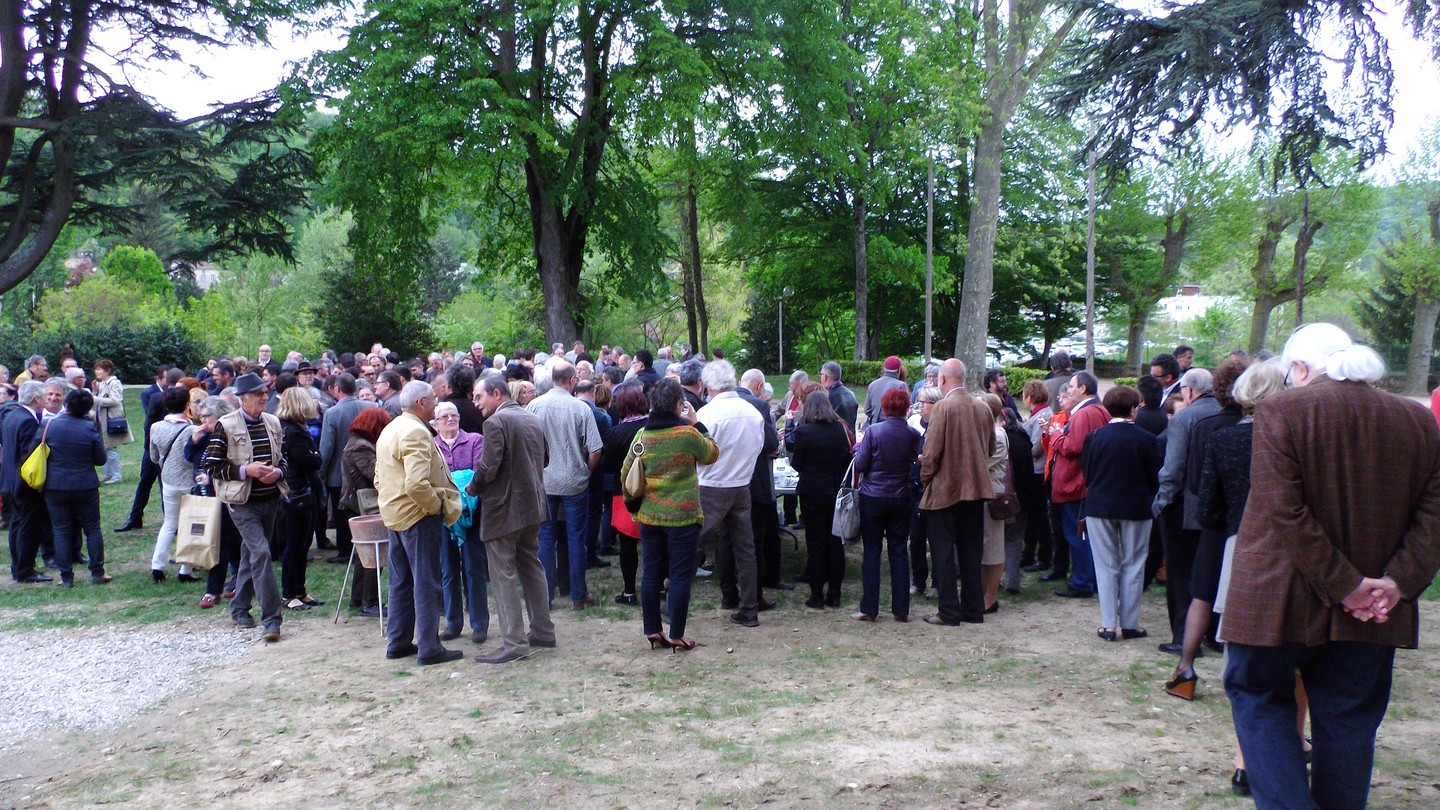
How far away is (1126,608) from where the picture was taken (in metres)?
7.27

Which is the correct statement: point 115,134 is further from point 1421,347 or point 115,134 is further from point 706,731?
point 1421,347

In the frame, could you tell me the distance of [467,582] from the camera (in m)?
7.43

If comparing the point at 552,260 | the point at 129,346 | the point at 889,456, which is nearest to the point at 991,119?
the point at 552,260

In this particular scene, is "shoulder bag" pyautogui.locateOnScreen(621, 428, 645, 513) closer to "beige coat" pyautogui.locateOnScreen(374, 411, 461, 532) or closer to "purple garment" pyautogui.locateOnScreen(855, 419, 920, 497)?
"beige coat" pyautogui.locateOnScreen(374, 411, 461, 532)

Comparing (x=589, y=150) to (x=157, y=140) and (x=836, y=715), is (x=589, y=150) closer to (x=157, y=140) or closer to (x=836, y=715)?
(x=157, y=140)

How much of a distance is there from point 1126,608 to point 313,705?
5427 millimetres

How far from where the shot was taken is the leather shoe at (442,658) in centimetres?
679

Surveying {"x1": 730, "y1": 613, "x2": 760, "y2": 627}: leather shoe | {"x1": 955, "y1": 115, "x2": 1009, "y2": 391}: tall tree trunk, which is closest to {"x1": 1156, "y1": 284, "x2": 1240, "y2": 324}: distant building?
{"x1": 955, "y1": 115, "x2": 1009, "y2": 391}: tall tree trunk

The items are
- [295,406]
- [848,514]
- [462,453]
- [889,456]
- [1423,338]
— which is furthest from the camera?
[1423,338]

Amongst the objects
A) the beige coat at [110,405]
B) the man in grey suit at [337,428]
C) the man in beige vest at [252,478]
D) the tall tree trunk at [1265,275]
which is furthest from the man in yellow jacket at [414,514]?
the tall tree trunk at [1265,275]

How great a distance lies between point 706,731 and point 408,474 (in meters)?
2.45

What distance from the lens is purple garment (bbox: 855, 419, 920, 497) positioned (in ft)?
24.5

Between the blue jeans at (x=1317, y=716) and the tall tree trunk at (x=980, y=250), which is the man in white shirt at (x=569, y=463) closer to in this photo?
the blue jeans at (x=1317, y=716)

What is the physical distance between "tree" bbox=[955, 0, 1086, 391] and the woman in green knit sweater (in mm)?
16610
